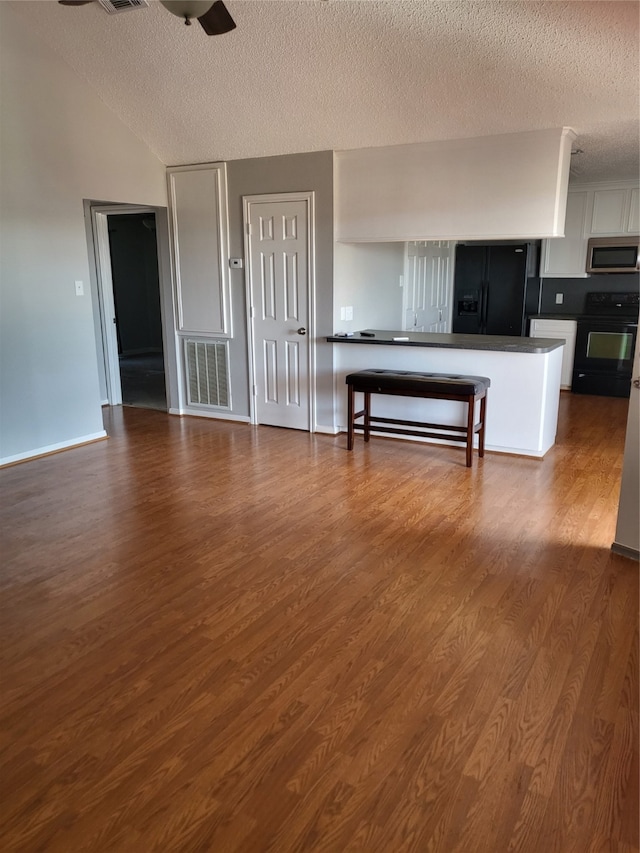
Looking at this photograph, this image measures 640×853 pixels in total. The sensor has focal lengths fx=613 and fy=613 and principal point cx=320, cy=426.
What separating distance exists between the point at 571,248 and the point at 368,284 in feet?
10.3

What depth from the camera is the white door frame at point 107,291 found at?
21.7 feet

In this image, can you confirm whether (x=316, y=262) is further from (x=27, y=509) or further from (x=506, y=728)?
(x=506, y=728)

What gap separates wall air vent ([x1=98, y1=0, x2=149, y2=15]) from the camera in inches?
158

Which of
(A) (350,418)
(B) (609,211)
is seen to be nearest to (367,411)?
(A) (350,418)

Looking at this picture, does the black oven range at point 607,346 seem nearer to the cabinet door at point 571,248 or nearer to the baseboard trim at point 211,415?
the cabinet door at point 571,248

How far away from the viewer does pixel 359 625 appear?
264cm

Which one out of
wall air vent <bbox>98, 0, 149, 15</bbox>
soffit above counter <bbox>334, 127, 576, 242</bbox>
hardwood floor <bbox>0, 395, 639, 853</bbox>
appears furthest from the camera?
soffit above counter <bbox>334, 127, 576, 242</bbox>

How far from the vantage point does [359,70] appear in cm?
423

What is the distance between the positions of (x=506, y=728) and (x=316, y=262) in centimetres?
432

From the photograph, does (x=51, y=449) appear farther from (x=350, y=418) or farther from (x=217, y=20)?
(x=217, y=20)

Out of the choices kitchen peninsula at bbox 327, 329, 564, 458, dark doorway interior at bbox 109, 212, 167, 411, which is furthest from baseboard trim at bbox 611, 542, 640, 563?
dark doorway interior at bbox 109, 212, 167, 411

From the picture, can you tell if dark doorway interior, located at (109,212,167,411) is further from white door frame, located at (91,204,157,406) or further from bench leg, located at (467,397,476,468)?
bench leg, located at (467,397,476,468)

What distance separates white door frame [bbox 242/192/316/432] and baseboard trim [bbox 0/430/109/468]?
1515mm

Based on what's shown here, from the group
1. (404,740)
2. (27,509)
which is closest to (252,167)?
(27,509)
